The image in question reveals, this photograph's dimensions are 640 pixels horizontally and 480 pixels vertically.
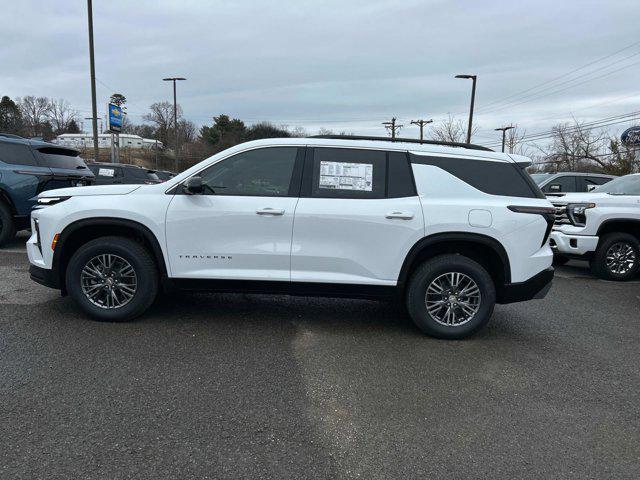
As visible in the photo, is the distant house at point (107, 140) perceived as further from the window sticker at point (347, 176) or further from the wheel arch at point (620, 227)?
the window sticker at point (347, 176)

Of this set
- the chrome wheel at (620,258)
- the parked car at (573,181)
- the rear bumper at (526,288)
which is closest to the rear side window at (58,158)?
the rear bumper at (526,288)

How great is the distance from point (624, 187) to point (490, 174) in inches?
207

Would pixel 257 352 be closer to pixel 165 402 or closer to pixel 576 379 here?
pixel 165 402

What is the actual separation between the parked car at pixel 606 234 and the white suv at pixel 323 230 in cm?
395

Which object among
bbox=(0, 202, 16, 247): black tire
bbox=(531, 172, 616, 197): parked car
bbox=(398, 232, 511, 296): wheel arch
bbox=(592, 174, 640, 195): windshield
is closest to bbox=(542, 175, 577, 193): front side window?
bbox=(531, 172, 616, 197): parked car

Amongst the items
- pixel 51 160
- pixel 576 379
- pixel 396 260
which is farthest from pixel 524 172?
pixel 51 160

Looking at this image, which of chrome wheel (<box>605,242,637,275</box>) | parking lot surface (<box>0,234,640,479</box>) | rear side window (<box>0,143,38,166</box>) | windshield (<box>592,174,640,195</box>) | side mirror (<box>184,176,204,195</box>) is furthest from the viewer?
rear side window (<box>0,143,38,166</box>)

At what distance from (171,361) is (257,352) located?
2.33 feet

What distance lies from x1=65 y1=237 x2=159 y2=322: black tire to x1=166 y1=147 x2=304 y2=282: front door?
0.25m

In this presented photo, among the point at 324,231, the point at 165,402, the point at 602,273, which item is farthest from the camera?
the point at 602,273

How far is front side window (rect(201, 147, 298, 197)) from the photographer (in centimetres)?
462

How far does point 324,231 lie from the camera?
4.50 m

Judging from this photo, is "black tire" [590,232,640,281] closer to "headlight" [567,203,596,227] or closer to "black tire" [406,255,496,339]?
"headlight" [567,203,596,227]

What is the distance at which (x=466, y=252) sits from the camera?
482 centimetres
